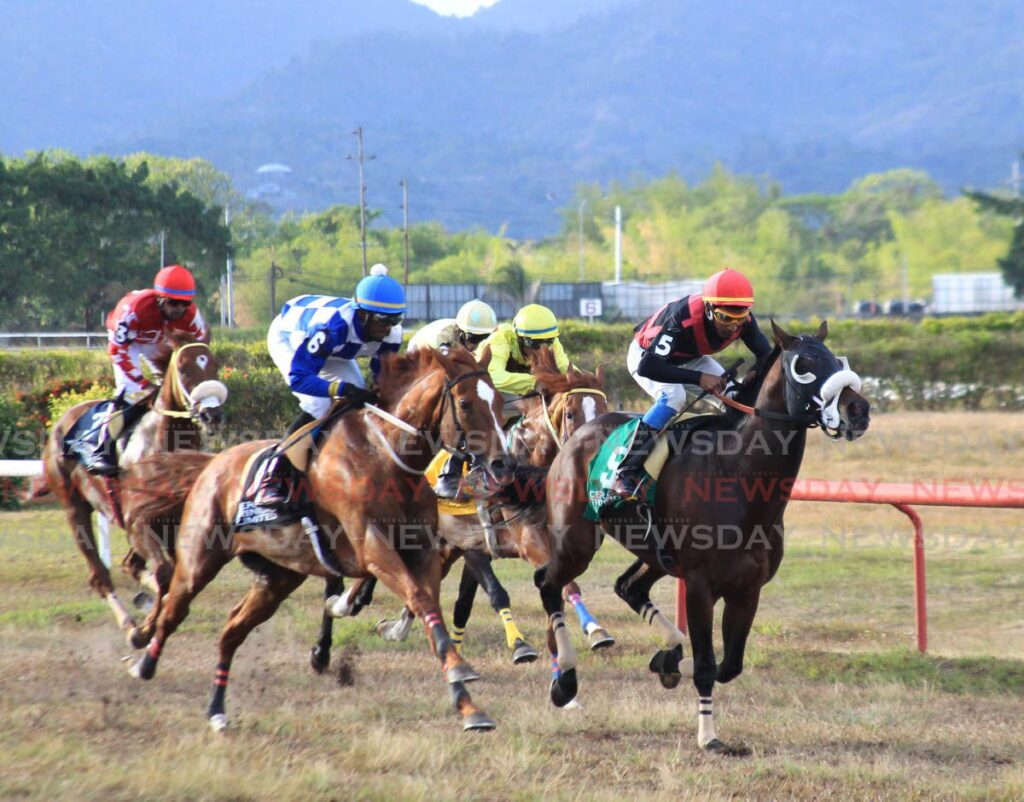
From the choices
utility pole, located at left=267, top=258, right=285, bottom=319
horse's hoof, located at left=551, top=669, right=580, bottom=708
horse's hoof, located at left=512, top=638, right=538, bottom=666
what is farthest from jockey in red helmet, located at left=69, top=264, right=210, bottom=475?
utility pole, located at left=267, top=258, right=285, bottom=319

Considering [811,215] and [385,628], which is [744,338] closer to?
[385,628]

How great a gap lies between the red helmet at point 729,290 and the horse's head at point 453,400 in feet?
3.66

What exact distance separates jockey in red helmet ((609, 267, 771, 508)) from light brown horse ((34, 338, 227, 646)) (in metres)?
2.48

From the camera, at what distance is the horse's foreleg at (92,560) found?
812 cm

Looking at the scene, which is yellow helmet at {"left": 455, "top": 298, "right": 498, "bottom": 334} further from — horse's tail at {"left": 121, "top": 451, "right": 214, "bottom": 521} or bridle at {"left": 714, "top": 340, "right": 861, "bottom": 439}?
bridle at {"left": 714, "top": 340, "right": 861, "bottom": 439}

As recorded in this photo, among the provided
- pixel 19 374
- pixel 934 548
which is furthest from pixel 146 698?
pixel 19 374

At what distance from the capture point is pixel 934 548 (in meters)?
12.2

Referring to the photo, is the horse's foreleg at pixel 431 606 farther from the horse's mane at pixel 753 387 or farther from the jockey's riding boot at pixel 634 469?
Result: the horse's mane at pixel 753 387

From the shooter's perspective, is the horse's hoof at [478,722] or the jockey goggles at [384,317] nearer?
the horse's hoof at [478,722]

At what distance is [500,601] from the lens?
727 cm

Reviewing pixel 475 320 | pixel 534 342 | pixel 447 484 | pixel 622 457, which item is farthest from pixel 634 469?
pixel 475 320

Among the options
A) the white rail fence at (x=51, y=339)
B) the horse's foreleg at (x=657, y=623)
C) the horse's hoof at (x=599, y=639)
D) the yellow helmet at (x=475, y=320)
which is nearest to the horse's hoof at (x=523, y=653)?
the horse's hoof at (x=599, y=639)

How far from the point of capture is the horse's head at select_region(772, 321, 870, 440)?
5.58m

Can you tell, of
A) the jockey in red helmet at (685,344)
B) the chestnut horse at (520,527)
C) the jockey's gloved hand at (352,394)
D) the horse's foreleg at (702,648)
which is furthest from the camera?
the chestnut horse at (520,527)
